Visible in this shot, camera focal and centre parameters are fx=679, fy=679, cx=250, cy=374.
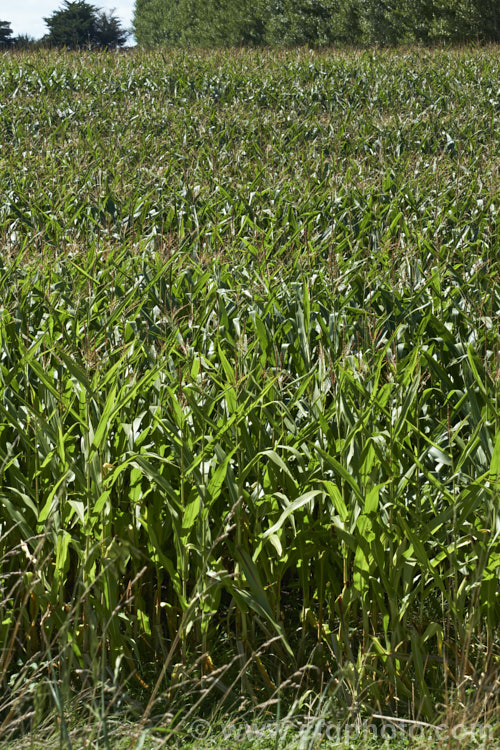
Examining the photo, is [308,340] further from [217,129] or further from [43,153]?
[217,129]

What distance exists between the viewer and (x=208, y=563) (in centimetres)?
217

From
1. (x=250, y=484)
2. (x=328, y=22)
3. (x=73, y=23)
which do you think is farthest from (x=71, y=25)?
(x=250, y=484)

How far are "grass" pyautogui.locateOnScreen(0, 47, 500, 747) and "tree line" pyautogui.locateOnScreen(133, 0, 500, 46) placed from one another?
18248 millimetres

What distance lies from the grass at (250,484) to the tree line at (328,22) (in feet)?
59.9

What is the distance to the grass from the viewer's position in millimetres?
2051

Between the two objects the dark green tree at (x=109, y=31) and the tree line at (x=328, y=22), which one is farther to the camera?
the dark green tree at (x=109, y=31)

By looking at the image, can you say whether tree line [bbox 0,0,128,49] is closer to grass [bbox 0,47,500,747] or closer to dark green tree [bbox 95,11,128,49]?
dark green tree [bbox 95,11,128,49]

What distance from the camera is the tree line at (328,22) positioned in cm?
2022

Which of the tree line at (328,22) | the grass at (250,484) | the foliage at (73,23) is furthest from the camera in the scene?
the foliage at (73,23)

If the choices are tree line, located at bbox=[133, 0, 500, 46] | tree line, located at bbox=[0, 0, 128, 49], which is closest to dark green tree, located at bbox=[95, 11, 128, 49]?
tree line, located at bbox=[0, 0, 128, 49]

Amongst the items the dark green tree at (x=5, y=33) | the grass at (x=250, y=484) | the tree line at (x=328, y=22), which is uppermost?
the dark green tree at (x=5, y=33)

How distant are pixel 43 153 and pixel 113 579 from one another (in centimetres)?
708

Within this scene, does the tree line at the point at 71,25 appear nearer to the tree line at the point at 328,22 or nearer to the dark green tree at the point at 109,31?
the dark green tree at the point at 109,31

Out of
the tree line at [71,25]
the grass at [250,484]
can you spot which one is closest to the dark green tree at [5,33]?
the tree line at [71,25]
